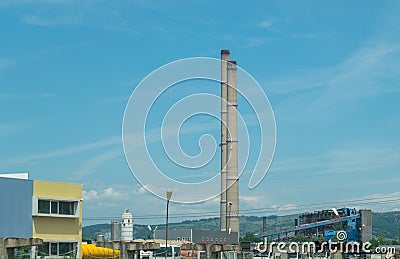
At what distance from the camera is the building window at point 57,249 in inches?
1948

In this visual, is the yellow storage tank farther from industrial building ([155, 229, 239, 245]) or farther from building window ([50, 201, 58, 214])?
industrial building ([155, 229, 239, 245])

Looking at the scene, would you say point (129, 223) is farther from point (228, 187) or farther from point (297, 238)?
point (297, 238)

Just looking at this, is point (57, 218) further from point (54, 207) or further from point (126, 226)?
point (126, 226)

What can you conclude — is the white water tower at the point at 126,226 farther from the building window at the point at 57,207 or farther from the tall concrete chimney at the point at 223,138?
the tall concrete chimney at the point at 223,138

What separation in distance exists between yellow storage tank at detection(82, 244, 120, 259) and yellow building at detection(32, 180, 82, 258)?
190 inches

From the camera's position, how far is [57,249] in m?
50.8

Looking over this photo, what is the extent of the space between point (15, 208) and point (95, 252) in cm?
1358

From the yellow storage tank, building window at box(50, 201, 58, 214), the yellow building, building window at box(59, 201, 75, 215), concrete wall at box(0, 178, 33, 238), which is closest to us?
concrete wall at box(0, 178, 33, 238)

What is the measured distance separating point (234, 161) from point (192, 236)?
592 inches

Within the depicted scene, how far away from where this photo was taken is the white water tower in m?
73.4

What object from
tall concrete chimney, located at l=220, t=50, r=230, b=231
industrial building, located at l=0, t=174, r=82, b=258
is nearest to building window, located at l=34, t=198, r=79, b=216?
industrial building, located at l=0, t=174, r=82, b=258

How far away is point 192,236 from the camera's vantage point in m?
118

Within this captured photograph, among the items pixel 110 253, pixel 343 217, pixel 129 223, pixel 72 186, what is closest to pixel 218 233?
pixel 343 217

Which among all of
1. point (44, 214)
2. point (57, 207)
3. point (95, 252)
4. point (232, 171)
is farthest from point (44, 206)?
point (232, 171)
